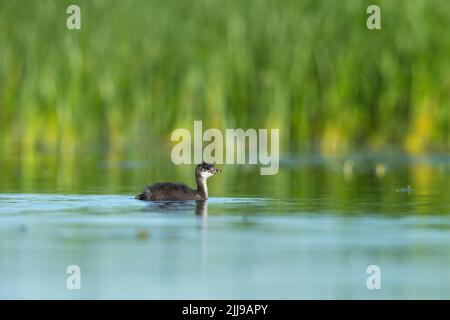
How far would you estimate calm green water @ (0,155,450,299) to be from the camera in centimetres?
839

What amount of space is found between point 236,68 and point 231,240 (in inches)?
487

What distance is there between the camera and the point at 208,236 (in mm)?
10711

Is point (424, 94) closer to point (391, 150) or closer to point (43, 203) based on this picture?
point (391, 150)

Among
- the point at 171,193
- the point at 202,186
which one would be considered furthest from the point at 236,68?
the point at 171,193

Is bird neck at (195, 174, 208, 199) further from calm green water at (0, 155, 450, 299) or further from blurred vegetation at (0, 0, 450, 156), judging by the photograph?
blurred vegetation at (0, 0, 450, 156)

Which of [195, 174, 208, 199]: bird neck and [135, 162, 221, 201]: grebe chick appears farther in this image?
[195, 174, 208, 199]: bird neck

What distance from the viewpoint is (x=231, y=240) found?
10516 millimetres

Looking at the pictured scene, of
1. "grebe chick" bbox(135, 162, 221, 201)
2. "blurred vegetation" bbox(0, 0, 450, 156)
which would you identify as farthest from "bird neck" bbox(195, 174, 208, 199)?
"blurred vegetation" bbox(0, 0, 450, 156)

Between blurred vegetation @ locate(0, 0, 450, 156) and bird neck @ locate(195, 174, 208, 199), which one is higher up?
blurred vegetation @ locate(0, 0, 450, 156)

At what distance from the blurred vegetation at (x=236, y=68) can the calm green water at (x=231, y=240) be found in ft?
17.6

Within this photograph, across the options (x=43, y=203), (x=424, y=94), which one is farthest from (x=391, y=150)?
(x=43, y=203)

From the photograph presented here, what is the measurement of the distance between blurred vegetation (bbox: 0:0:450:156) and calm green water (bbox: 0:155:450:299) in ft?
17.6

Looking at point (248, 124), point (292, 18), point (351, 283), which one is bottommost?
point (351, 283)

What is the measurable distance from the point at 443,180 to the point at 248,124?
5.77 metres
